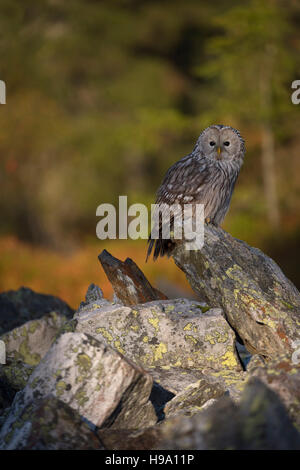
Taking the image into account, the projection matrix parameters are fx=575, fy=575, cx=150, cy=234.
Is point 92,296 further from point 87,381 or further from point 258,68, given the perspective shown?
point 258,68

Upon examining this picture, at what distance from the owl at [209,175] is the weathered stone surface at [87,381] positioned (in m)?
3.63

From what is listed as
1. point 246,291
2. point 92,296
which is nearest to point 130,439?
point 246,291

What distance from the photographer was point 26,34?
26.3 metres

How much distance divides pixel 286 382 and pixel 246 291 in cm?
160

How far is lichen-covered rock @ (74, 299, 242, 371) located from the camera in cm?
484

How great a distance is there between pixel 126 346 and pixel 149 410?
1.00 m

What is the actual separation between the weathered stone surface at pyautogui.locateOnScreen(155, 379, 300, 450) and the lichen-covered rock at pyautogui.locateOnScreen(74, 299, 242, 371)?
171 cm

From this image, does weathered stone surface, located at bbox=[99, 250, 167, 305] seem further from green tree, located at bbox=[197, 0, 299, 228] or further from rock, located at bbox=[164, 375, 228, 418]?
green tree, located at bbox=[197, 0, 299, 228]

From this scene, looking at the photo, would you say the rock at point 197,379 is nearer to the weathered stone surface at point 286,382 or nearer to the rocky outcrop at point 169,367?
the rocky outcrop at point 169,367

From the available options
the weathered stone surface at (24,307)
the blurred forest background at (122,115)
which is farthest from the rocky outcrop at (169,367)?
the blurred forest background at (122,115)

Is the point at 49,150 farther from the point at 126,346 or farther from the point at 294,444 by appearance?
the point at 294,444

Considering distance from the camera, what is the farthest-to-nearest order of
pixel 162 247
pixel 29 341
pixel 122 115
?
pixel 122 115 → pixel 162 247 → pixel 29 341

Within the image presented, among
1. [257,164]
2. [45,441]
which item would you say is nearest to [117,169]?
[257,164]

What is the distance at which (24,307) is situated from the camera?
7828mm
